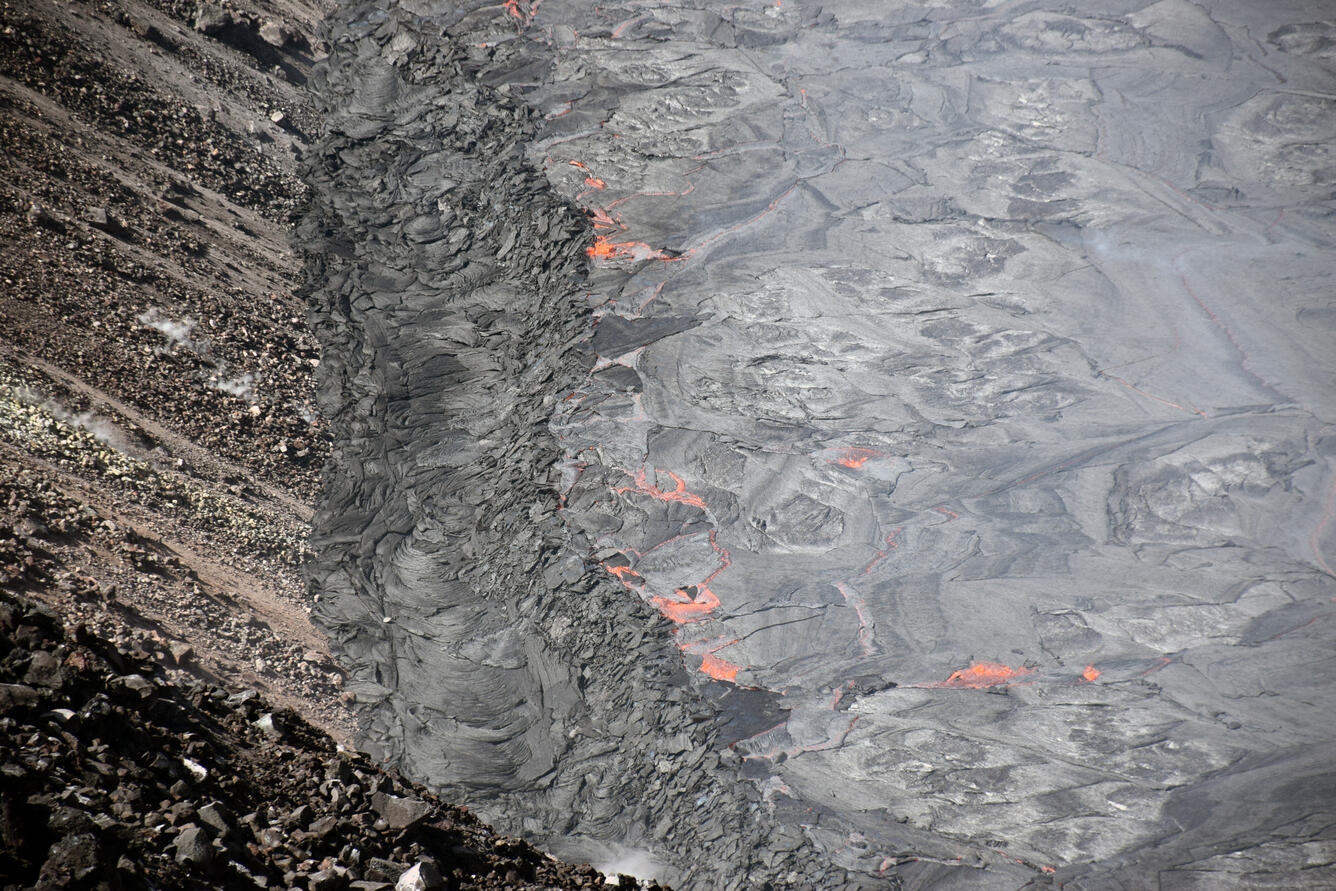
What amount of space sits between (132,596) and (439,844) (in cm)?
220

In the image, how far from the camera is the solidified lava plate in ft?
11.0

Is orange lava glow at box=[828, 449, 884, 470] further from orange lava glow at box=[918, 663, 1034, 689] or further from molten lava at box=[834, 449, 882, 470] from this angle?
orange lava glow at box=[918, 663, 1034, 689]

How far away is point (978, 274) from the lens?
3934 mm

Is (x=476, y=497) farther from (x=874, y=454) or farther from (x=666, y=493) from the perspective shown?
(x=874, y=454)

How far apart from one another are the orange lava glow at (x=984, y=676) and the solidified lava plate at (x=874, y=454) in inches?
0.9

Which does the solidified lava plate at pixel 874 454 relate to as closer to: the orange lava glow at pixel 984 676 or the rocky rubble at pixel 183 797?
the orange lava glow at pixel 984 676

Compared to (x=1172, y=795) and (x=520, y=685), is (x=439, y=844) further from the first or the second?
(x=1172, y=795)

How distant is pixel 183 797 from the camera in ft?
8.78

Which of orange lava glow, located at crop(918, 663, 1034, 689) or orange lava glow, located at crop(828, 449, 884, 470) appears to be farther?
orange lava glow, located at crop(828, 449, 884, 470)

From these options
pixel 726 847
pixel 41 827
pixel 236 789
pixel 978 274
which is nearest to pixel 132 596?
pixel 236 789

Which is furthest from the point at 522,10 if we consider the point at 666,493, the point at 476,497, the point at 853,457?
the point at 853,457

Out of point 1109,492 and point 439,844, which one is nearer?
point 439,844

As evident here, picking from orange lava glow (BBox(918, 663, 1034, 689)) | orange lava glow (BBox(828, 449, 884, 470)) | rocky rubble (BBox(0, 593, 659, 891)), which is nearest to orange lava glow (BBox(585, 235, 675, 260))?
orange lava glow (BBox(828, 449, 884, 470))

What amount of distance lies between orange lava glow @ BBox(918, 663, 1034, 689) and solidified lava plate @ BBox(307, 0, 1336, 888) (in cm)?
2
